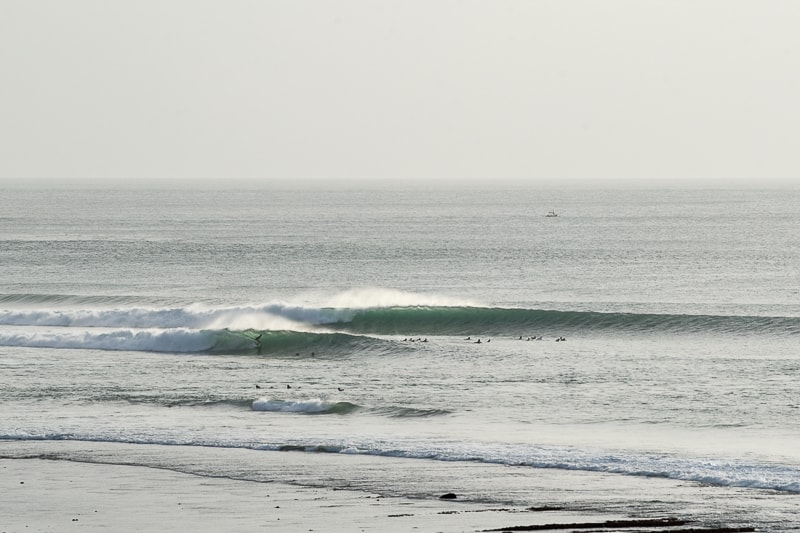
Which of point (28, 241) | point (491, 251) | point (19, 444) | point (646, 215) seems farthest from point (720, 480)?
point (646, 215)

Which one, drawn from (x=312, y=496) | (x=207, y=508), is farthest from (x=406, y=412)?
(x=207, y=508)

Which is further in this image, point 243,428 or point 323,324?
point 323,324

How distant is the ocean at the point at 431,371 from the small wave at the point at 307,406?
57 mm

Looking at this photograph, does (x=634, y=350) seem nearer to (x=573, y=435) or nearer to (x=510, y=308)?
(x=510, y=308)

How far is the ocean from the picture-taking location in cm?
2042

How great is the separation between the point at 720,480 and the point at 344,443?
23.9ft

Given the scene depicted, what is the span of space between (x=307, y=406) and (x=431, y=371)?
23.7ft

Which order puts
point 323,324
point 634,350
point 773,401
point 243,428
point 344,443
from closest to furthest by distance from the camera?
1. point 344,443
2. point 243,428
3. point 773,401
4. point 634,350
5. point 323,324

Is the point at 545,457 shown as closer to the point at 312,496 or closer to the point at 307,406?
the point at 312,496

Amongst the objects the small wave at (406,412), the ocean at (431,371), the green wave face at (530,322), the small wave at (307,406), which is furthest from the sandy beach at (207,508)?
the green wave face at (530,322)

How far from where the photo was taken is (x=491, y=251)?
3290 inches

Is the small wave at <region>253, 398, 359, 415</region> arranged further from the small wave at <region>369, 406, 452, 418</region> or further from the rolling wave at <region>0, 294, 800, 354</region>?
the rolling wave at <region>0, 294, 800, 354</region>

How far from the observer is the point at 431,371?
33688 millimetres

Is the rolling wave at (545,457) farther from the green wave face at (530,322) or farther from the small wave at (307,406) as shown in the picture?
the green wave face at (530,322)
